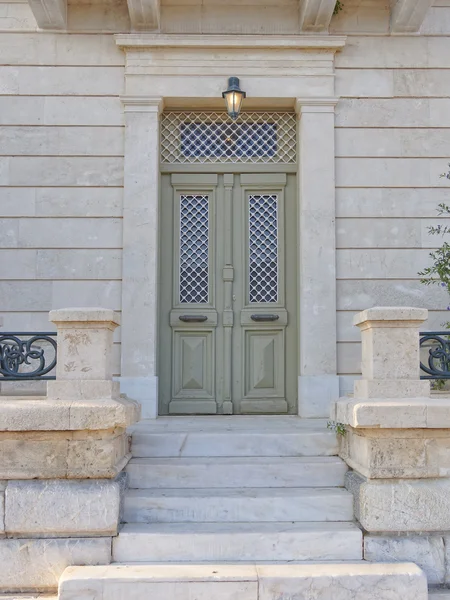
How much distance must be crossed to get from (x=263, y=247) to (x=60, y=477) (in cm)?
387

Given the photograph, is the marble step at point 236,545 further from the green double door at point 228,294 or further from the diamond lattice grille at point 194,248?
the diamond lattice grille at point 194,248

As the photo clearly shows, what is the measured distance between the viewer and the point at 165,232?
7582mm

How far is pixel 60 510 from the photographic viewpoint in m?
4.70

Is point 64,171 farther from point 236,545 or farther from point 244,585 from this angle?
point 244,585

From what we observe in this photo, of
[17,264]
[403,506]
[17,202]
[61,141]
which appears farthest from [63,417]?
[61,141]

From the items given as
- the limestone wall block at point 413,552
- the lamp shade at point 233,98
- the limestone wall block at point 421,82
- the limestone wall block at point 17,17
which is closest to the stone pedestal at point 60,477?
the limestone wall block at point 413,552

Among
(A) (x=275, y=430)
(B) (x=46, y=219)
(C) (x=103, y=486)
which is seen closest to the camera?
(C) (x=103, y=486)

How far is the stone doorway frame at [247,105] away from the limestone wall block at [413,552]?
2.39 meters

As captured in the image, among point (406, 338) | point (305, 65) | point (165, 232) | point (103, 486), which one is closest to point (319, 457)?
point (406, 338)

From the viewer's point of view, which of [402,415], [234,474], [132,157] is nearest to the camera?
[402,415]

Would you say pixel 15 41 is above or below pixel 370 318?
above

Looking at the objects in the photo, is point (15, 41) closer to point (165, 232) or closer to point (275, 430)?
point (165, 232)

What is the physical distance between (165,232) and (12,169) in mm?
1907

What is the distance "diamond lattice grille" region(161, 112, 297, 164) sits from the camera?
7.68m
